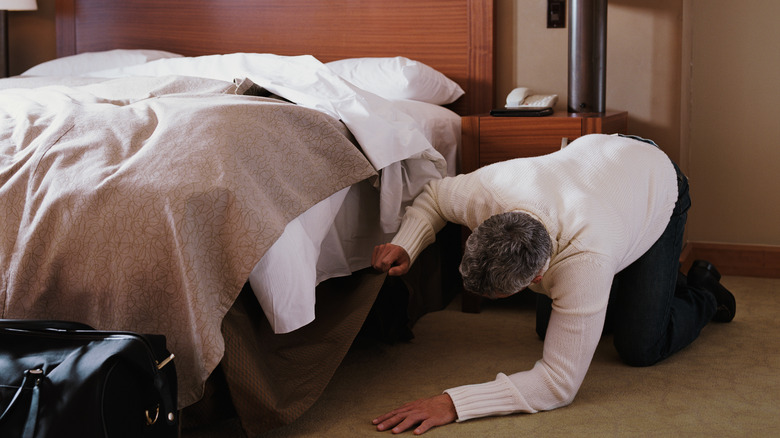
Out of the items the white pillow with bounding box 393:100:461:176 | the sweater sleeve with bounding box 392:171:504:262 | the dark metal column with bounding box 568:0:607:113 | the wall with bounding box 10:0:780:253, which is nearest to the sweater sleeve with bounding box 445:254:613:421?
the sweater sleeve with bounding box 392:171:504:262

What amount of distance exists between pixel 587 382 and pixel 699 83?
149 cm

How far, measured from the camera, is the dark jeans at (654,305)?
5.74 feet

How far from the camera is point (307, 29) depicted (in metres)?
3.09

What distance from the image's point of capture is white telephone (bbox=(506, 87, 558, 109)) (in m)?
2.51

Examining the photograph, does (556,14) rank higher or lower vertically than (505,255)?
higher

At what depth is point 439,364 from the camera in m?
1.88

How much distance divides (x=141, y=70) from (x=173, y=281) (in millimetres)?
1808

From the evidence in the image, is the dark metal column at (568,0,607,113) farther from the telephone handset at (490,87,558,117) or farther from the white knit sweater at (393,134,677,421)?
the white knit sweater at (393,134,677,421)

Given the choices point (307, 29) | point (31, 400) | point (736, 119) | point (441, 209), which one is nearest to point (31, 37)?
point (307, 29)

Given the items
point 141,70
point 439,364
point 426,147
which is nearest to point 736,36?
point 426,147

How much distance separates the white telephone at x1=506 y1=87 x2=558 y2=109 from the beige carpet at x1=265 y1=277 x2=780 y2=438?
2.36ft

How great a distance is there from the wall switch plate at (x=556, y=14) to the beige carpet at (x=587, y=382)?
110 centimetres

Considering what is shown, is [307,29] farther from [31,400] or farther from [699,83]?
[31,400]

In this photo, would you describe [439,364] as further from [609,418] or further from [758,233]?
[758,233]
